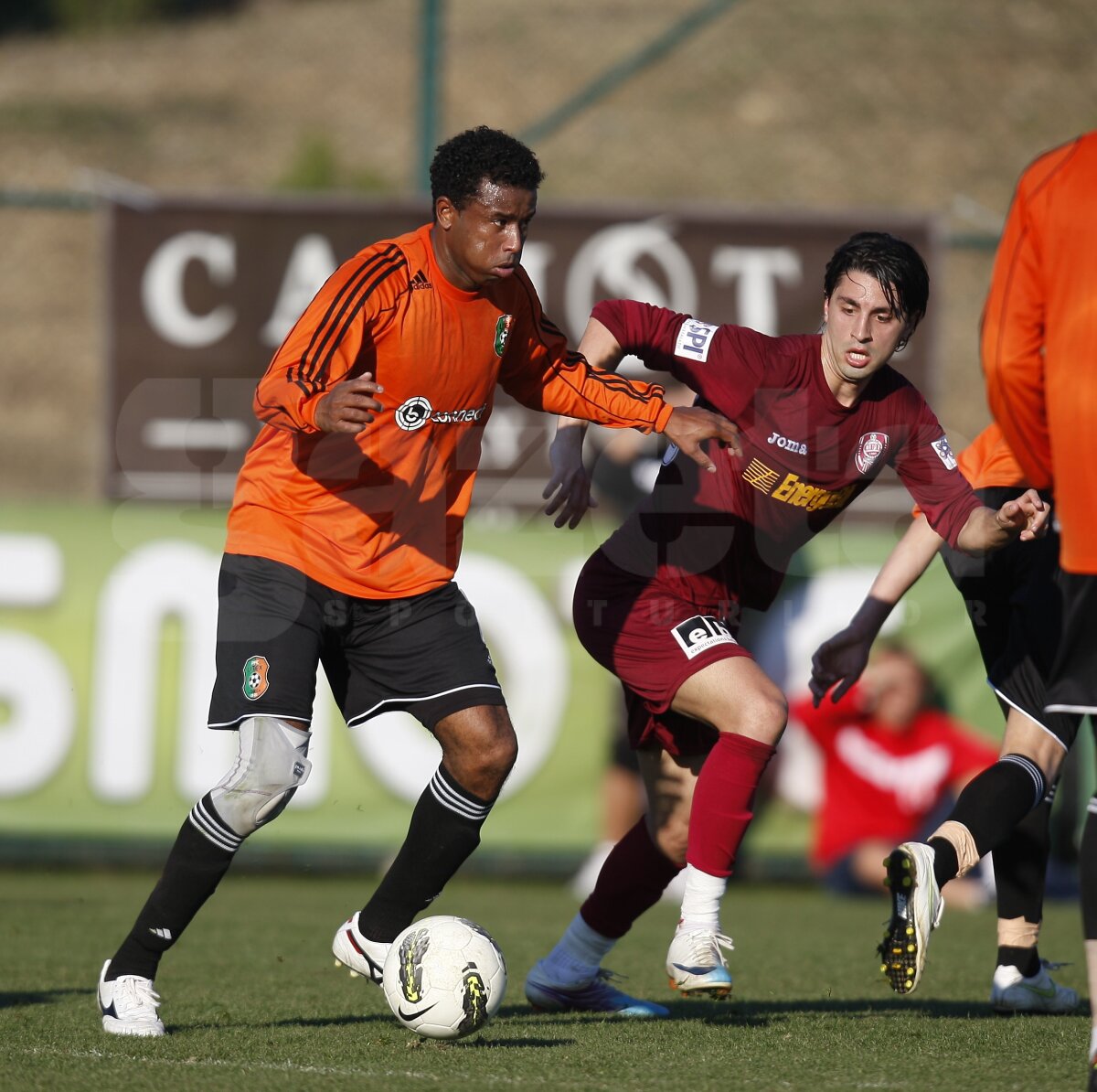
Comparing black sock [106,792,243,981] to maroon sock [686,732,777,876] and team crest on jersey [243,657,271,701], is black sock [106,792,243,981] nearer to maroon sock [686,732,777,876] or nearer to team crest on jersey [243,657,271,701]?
team crest on jersey [243,657,271,701]

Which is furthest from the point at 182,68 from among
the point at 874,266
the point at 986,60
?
the point at 874,266

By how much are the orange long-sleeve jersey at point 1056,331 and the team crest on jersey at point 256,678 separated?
6.71ft

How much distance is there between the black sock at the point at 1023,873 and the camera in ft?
17.2

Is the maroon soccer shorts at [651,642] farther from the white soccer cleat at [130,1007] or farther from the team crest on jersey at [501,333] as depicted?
the white soccer cleat at [130,1007]

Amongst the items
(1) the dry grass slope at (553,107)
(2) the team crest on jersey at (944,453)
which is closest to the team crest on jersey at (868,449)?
(2) the team crest on jersey at (944,453)

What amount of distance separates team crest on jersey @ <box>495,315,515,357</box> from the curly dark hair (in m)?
0.37

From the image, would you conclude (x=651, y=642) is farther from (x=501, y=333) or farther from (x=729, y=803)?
(x=501, y=333)

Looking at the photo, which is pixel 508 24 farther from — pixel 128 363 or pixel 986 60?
pixel 128 363

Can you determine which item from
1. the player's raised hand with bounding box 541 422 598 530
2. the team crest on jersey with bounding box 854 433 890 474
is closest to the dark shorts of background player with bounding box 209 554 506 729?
the player's raised hand with bounding box 541 422 598 530

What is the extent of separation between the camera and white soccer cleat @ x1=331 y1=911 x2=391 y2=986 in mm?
4820

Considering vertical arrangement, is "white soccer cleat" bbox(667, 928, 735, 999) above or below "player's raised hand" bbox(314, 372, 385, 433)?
below

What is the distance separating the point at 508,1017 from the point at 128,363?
6.08 meters

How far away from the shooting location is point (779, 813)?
373 inches

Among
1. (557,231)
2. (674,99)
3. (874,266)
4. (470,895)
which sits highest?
(674,99)
